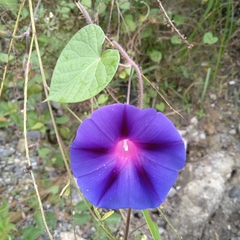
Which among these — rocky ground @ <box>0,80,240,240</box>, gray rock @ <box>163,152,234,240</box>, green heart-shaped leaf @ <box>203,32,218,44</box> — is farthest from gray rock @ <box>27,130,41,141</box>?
green heart-shaped leaf @ <box>203,32,218,44</box>

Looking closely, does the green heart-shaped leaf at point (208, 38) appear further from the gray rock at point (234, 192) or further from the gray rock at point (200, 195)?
the gray rock at point (234, 192)

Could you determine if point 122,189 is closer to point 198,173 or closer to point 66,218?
point 66,218

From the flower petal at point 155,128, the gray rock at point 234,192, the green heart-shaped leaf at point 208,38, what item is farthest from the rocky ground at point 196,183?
the flower petal at point 155,128

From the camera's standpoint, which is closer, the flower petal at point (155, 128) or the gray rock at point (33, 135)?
the flower petal at point (155, 128)

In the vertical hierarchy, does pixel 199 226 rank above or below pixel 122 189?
below

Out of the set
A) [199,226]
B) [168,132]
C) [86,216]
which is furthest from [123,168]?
[199,226]

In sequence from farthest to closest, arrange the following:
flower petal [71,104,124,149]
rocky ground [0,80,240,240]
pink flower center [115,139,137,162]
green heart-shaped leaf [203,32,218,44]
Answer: green heart-shaped leaf [203,32,218,44]
rocky ground [0,80,240,240]
pink flower center [115,139,137,162]
flower petal [71,104,124,149]

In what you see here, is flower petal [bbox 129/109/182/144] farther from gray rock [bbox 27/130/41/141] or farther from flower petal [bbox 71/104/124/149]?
gray rock [bbox 27/130/41/141]
